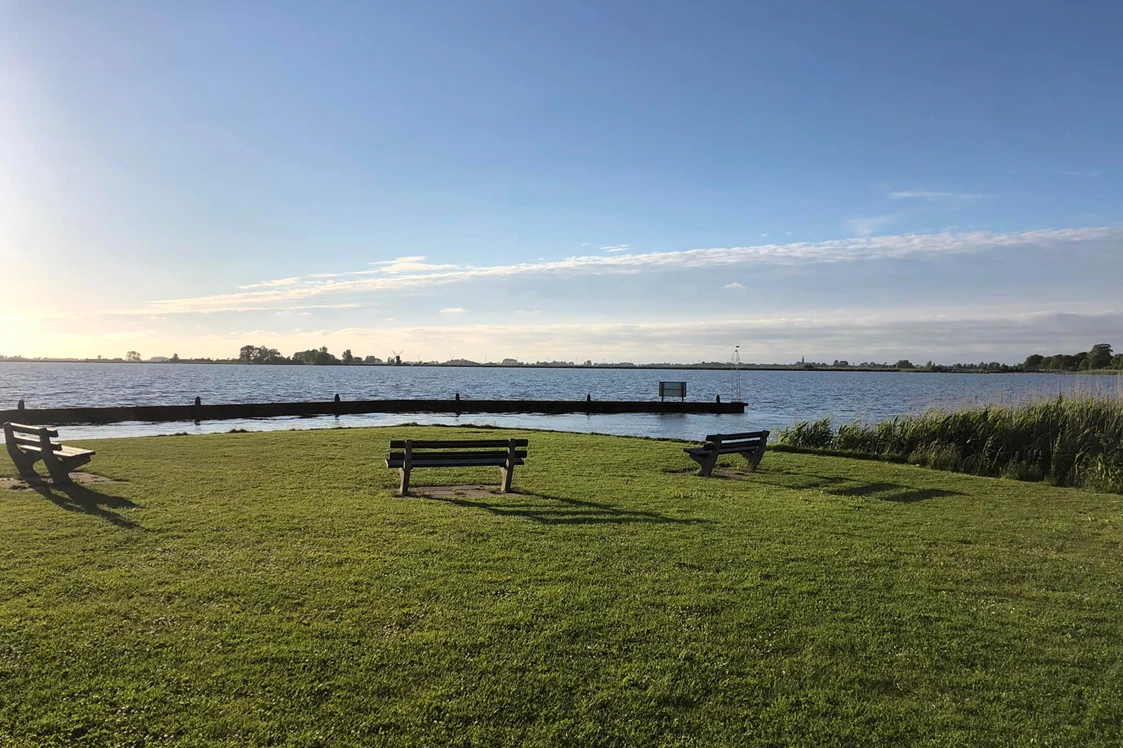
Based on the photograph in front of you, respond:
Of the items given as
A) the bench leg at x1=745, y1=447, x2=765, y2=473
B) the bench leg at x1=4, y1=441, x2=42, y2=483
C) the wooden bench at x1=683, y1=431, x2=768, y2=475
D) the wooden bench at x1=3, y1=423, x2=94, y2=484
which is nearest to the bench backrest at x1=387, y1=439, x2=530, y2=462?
the wooden bench at x1=683, y1=431, x2=768, y2=475

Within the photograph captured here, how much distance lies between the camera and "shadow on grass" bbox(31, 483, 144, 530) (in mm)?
8156

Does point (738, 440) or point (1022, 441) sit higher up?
point (738, 440)

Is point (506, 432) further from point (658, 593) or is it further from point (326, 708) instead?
point (326, 708)

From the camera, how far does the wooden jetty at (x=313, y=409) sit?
1134 inches

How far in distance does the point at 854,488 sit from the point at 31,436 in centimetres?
1311

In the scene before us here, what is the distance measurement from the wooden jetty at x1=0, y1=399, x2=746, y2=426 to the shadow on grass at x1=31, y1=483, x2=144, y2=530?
1831cm

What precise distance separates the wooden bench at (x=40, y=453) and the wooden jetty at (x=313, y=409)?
16659mm

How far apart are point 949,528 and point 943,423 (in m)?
9.84

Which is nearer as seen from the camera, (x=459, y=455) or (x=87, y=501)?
(x=87, y=501)

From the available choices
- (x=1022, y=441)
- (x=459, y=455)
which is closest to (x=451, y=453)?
(x=459, y=455)

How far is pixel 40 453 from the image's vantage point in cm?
1070

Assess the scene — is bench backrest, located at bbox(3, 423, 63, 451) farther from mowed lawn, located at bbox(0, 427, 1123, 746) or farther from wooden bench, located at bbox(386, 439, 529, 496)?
wooden bench, located at bbox(386, 439, 529, 496)

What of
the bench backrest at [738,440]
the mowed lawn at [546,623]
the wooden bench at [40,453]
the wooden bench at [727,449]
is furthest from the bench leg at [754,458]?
the wooden bench at [40,453]

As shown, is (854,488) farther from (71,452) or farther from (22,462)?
(22,462)
